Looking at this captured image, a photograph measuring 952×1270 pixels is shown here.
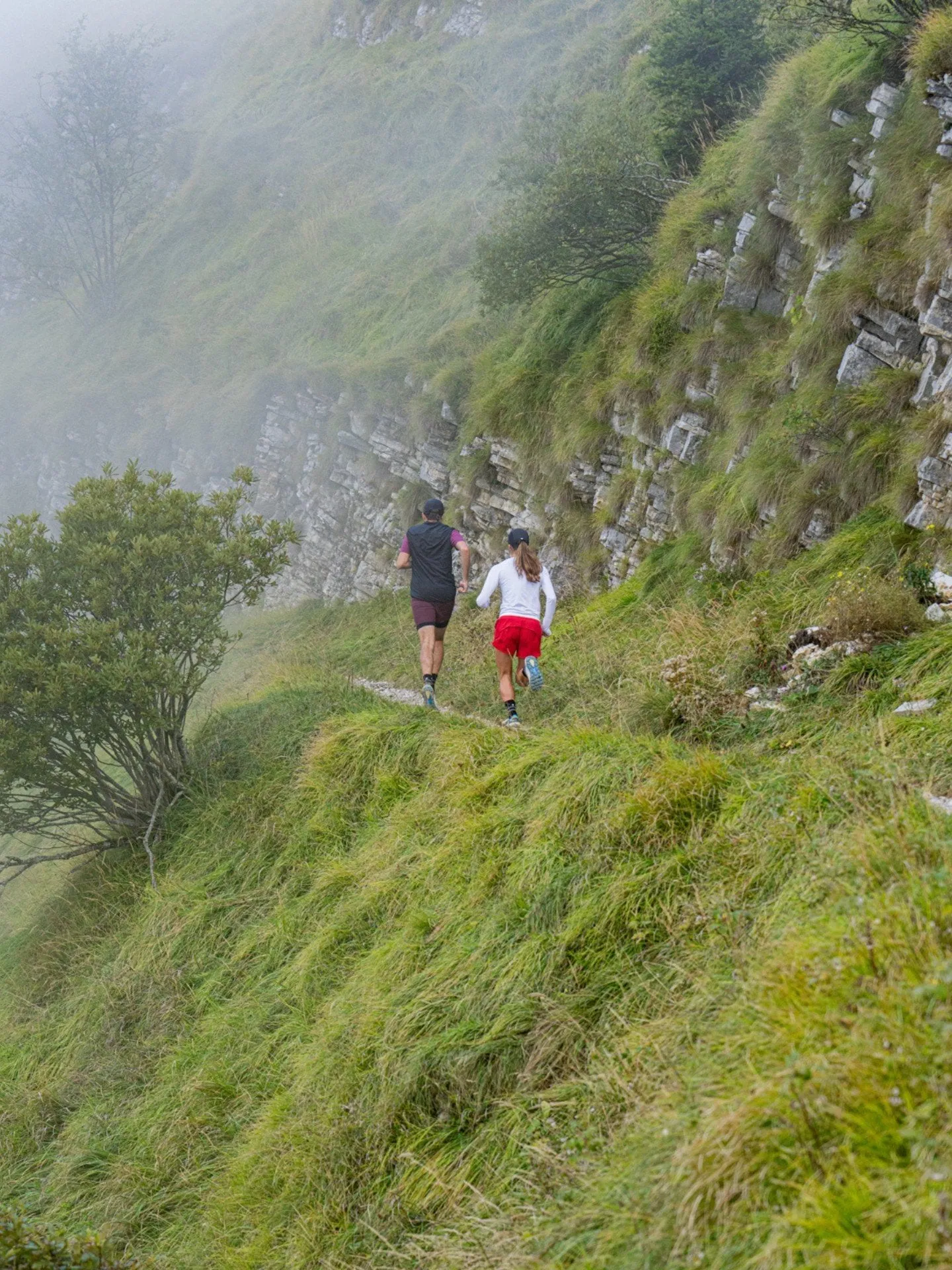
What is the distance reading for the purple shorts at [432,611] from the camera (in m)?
9.34

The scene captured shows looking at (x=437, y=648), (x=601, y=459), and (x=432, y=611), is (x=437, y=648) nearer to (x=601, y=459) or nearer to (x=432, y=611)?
(x=432, y=611)

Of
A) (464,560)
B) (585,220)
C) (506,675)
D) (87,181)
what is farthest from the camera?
(87,181)

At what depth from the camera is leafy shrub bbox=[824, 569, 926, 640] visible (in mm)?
6422

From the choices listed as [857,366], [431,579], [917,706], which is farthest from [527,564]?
[917,706]

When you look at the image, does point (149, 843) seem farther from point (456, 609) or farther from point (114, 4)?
point (114, 4)

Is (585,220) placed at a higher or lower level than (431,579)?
higher

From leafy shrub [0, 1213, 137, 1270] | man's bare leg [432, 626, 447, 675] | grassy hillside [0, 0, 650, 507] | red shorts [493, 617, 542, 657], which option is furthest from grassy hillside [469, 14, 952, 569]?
leafy shrub [0, 1213, 137, 1270]

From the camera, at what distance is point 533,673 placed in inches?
325

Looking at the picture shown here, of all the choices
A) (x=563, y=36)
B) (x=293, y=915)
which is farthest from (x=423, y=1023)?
(x=563, y=36)

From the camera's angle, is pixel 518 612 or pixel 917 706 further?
pixel 518 612

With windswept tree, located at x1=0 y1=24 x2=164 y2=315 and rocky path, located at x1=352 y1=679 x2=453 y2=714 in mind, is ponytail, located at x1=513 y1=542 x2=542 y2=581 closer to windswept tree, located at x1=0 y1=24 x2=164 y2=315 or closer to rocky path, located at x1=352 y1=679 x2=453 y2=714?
rocky path, located at x1=352 y1=679 x2=453 y2=714

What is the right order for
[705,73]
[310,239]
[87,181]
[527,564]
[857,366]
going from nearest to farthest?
[527,564] → [857,366] → [705,73] → [310,239] → [87,181]

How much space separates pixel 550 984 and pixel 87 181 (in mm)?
39851

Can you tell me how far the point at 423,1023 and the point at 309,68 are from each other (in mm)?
40719
